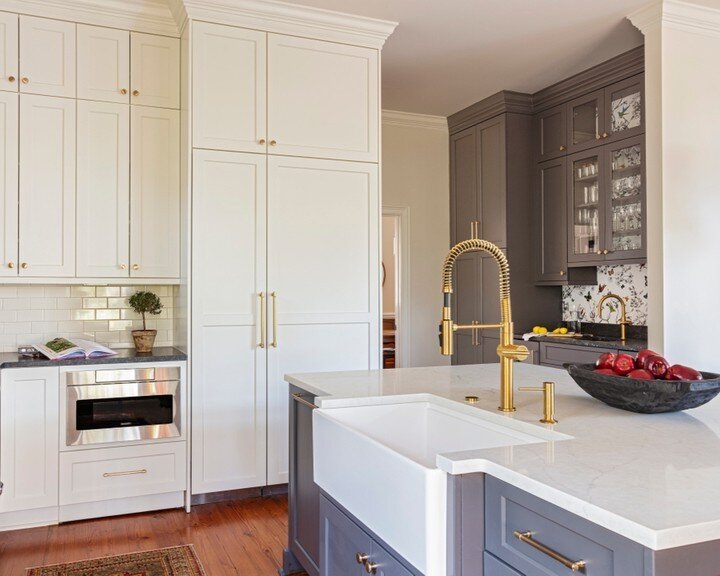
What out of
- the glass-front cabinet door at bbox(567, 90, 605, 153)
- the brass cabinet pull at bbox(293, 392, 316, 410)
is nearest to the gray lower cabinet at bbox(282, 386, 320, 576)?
the brass cabinet pull at bbox(293, 392, 316, 410)

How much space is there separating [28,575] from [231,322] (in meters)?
1.53

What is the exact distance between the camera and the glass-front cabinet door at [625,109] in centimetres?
423

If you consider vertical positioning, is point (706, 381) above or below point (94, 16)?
below

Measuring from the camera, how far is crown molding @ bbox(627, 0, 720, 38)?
12.0ft

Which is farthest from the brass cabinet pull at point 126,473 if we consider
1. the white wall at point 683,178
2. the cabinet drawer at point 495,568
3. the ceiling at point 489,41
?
the white wall at point 683,178

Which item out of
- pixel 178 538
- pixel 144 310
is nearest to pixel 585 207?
pixel 144 310

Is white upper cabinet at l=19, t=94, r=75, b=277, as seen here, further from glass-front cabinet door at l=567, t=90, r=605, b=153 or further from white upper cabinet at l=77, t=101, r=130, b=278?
glass-front cabinet door at l=567, t=90, r=605, b=153

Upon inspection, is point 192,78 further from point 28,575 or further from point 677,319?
point 677,319

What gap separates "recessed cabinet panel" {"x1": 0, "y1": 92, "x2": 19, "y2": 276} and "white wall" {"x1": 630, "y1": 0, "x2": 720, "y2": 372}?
354 centimetres

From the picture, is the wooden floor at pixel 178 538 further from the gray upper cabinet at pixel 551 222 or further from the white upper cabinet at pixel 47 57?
the gray upper cabinet at pixel 551 222

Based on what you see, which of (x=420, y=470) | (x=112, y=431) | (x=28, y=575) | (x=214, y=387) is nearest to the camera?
(x=420, y=470)

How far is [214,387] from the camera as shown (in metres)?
3.63

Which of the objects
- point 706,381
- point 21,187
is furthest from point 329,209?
point 706,381

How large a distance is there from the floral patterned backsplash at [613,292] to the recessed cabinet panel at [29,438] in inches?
148
